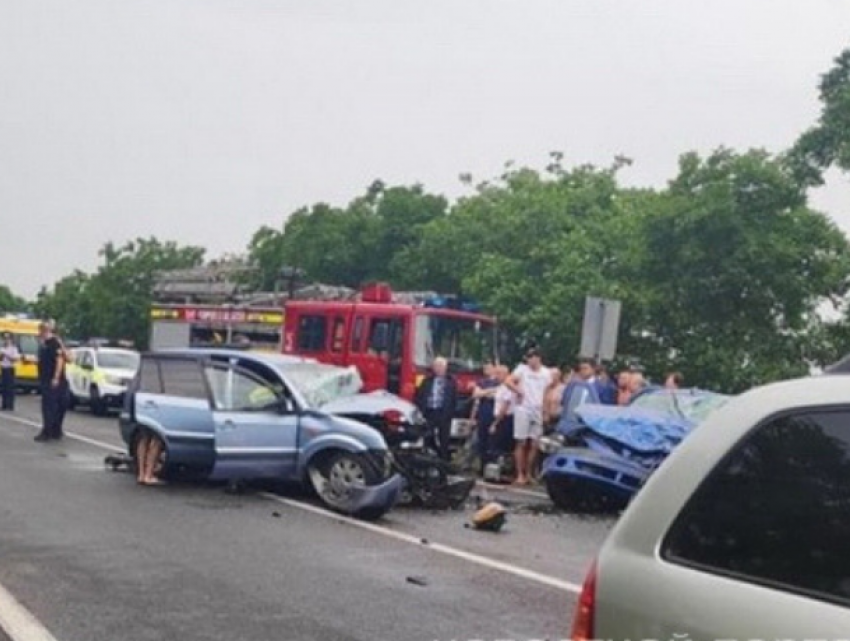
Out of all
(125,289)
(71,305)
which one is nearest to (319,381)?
(125,289)

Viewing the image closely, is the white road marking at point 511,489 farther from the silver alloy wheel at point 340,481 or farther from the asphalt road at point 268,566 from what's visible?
the silver alloy wheel at point 340,481

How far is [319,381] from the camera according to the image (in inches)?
547

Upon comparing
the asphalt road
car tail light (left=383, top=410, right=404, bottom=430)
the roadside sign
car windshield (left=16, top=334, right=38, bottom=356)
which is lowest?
the asphalt road

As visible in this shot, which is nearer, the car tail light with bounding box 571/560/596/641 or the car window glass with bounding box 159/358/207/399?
the car tail light with bounding box 571/560/596/641

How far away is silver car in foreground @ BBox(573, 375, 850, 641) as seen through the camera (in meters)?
2.90

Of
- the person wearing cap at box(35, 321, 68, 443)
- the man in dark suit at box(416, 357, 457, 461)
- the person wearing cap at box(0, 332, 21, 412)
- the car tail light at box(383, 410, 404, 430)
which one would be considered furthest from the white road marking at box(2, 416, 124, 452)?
the car tail light at box(383, 410, 404, 430)

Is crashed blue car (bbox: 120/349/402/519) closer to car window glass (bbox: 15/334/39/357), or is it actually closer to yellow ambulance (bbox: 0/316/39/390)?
yellow ambulance (bbox: 0/316/39/390)

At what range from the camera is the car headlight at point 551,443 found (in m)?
14.2

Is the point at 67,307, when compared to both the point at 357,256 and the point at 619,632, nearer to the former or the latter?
the point at 357,256

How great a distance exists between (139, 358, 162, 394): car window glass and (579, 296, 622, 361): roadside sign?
6.21 m

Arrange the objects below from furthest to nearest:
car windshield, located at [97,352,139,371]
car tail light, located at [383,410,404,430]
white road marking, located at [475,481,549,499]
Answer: car windshield, located at [97,352,139,371] → white road marking, located at [475,481,549,499] → car tail light, located at [383,410,404,430]

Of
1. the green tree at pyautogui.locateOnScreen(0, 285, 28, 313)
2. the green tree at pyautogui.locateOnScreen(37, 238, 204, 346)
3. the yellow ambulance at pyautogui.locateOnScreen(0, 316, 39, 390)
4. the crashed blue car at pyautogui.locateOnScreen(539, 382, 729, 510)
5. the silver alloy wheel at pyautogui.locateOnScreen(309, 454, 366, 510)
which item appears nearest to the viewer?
the silver alloy wheel at pyautogui.locateOnScreen(309, 454, 366, 510)

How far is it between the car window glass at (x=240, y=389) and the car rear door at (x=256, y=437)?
1cm

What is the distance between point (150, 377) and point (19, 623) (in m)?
7.07
